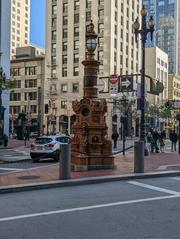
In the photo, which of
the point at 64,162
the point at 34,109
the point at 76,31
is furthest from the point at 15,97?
the point at 64,162

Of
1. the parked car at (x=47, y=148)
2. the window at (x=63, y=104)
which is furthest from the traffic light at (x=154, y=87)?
the window at (x=63, y=104)

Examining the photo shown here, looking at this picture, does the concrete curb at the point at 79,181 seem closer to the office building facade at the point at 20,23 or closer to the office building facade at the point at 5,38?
the office building facade at the point at 5,38

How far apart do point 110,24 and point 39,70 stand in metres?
20.4

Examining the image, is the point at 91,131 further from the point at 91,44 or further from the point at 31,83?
the point at 31,83

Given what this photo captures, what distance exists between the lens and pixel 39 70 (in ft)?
327

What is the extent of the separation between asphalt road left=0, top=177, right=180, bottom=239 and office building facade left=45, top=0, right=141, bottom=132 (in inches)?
3023

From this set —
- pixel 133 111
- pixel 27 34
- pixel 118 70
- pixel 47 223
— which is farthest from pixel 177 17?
pixel 47 223

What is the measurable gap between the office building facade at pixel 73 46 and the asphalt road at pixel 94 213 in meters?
76.8

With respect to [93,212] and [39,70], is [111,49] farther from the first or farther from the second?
[93,212]

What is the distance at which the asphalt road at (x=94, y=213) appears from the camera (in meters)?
7.00

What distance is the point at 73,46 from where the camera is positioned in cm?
9262

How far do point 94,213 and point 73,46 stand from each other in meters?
85.8

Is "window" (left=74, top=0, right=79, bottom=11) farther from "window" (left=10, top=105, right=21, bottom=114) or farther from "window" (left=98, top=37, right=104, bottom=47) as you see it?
"window" (left=10, top=105, right=21, bottom=114)

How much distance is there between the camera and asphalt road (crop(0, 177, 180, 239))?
23.0 ft
